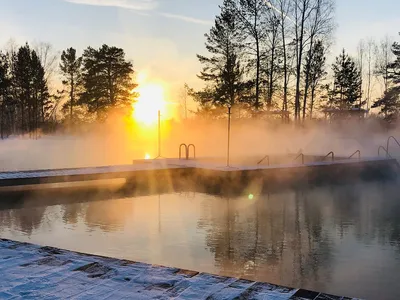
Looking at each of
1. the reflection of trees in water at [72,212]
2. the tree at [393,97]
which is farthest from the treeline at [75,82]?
the reflection of trees in water at [72,212]

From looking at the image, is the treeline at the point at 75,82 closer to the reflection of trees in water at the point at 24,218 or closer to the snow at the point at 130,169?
the snow at the point at 130,169

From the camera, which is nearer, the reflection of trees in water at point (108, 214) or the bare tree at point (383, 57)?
the reflection of trees in water at point (108, 214)

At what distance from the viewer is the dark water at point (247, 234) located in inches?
159

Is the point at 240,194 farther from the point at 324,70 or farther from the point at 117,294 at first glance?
the point at 324,70

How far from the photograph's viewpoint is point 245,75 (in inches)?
800

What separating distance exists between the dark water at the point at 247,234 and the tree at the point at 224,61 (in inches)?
498

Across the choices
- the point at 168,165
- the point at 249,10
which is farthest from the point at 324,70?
the point at 168,165

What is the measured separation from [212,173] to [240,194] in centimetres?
151

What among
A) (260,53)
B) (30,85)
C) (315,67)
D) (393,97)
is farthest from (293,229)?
(30,85)

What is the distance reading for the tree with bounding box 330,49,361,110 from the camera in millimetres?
26845

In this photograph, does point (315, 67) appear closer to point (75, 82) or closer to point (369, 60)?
point (369, 60)

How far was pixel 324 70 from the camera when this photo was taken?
24266 mm

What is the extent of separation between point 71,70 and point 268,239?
25151 millimetres

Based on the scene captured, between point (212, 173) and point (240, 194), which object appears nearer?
point (240, 194)
